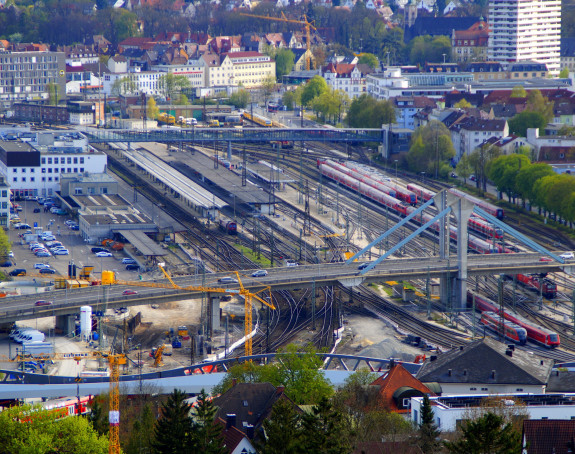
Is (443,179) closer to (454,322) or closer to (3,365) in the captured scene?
(454,322)

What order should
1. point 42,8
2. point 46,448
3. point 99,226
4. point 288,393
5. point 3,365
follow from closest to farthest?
point 46,448, point 288,393, point 3,365, point 99,226, point 42,8

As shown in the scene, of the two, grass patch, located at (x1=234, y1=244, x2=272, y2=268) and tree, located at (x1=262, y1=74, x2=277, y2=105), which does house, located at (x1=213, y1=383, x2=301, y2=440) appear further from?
tree, located at (x1=262, y1=74, x2=277, y2=105)

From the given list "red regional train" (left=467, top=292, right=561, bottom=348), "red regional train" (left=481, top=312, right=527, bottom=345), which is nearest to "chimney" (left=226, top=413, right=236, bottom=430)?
"red regional train" (left=481, top=312, right=527, bottom=345)

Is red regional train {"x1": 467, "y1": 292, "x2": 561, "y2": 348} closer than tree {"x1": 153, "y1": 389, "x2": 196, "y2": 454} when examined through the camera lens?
No

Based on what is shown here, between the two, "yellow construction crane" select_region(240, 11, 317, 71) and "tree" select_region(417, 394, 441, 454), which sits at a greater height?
→ "yellow construction crane" select_region(240, 11, 317, 71)

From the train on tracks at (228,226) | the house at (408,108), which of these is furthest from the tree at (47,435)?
the house at (408,108)

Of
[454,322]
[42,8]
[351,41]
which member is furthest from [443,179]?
[42,8]

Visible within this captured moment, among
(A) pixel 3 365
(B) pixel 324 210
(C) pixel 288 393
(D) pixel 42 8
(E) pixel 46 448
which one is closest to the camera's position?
(E) pixel 46 448
